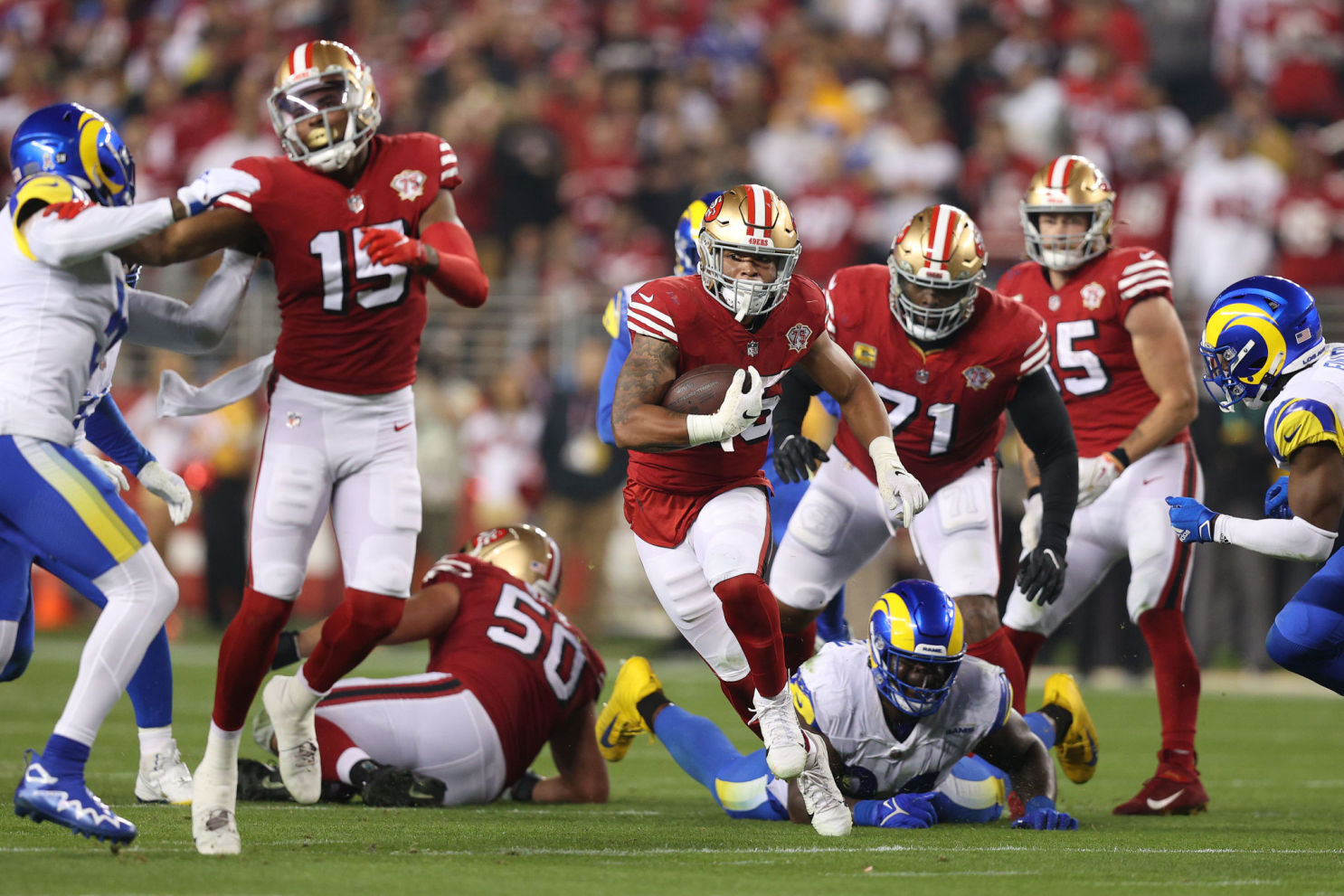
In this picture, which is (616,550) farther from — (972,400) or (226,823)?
(226,823)

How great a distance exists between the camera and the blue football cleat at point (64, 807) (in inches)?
157

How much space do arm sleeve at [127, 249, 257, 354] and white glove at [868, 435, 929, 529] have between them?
1965 mm

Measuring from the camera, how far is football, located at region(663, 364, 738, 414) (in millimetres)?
4828

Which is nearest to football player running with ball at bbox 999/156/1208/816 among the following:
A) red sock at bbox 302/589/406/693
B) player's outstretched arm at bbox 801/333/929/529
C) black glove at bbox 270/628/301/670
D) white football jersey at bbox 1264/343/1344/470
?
player's outstretched arm at bbox 801/333/929/529

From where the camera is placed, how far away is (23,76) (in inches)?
572

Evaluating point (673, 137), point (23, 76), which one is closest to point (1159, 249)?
point (673, 137)

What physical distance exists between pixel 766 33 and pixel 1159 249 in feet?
14.1

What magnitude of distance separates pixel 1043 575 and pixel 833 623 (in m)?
1.36

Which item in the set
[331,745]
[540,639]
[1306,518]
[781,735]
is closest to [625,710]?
[540,639]

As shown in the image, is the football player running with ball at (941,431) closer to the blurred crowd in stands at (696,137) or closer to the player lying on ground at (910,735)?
the player lying on ground at (910,735)

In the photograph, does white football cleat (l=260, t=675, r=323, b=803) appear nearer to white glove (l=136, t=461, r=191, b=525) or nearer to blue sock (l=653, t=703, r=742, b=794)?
white glove (l=136, t=461, r=191, b=525)

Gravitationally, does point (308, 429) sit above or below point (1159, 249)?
below

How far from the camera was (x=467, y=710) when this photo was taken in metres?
5.58

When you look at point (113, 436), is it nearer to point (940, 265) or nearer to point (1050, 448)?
point (940, 265)
